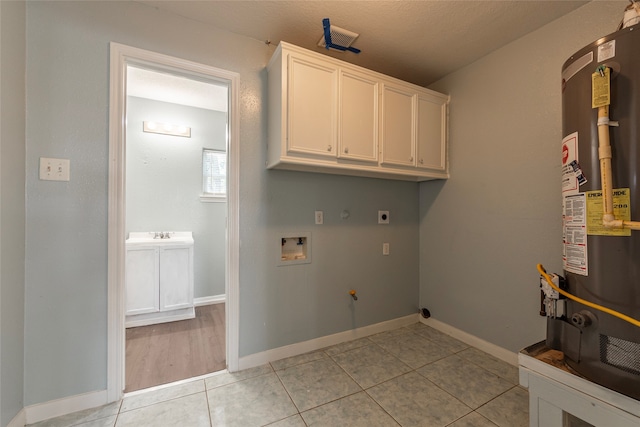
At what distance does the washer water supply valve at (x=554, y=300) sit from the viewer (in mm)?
1006

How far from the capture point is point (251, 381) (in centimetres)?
176

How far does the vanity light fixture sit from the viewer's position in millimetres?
3177

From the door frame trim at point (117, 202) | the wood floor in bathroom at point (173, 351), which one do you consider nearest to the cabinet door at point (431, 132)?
the door frame trim at point (117, 202)

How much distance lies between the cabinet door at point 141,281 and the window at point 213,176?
101cm

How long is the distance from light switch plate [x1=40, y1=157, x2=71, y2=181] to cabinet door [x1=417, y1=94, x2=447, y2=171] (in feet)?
8.15

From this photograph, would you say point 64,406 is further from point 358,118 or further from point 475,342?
point 475,342

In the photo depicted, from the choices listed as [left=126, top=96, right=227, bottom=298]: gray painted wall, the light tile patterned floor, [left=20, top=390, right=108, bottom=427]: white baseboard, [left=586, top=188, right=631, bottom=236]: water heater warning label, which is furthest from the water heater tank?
[left=126, top=96, right=227, bottom=298]: gray painted wall

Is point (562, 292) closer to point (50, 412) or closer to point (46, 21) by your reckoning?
point (50, 412)

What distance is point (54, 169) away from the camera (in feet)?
4.78

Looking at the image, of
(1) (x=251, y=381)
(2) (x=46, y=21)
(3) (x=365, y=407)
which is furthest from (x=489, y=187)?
(2) (x=46, y=21)

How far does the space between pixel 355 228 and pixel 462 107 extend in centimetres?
148

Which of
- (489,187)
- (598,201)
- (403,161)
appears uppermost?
(403,161)

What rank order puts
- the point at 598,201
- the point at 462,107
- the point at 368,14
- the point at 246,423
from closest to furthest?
1. the point at 598,201
2. the point at 246,423
3. the point at 368,14
4. the point at 462,107

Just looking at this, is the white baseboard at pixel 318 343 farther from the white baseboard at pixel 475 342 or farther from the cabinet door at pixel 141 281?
the cabinet door at pixel 141 281
